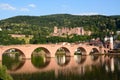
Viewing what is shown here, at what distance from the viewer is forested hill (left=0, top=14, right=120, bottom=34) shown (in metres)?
129

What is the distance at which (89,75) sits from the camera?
41.4 meters

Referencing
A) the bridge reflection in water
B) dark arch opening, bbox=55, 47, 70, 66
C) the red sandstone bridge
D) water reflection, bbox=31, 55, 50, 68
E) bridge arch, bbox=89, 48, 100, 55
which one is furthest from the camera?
bridge arch, bbox=89, 48, 100, 55

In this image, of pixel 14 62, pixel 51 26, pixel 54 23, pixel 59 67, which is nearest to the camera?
pixel 59 67

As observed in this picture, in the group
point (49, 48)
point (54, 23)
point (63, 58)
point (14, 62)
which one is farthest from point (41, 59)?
point (54, 23)

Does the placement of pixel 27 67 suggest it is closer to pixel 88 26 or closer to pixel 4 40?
pixel 4 40

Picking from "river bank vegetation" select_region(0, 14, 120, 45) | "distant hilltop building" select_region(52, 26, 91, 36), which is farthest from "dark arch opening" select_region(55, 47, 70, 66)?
"distant hilltop building" select_region(52, 26, 91, 36)

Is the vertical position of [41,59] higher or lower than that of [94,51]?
lower

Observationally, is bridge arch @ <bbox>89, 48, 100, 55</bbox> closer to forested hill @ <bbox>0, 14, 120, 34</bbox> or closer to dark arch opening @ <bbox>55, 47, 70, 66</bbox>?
dark arch opening @ <bbox>55, 47, 70, 66</bbox>

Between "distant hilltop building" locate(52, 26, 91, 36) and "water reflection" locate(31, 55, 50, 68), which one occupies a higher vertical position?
"distant hilltop building" locate(52, 26, 91, 36)

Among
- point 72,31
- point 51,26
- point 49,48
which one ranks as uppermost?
point 51,26

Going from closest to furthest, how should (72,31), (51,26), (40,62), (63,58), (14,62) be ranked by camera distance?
(14,62) → (40,62) → (63,58) → (72,31) → (51,26)

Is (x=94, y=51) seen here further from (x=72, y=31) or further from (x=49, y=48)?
(x=72, y=31)

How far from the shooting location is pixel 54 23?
169 meters

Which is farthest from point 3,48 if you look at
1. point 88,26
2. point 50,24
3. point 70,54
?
point 50,24
